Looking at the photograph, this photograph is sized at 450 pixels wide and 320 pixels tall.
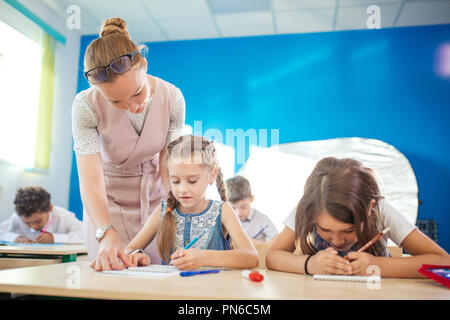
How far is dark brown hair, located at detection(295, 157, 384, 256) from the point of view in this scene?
3.75 ft

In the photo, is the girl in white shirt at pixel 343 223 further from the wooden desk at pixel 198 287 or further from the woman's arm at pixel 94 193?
the woman's arm at pixel 94 193

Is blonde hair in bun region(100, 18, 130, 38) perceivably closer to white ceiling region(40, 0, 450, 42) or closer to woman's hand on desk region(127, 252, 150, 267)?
woman's hand on desk region(127, 252, 150, 267)

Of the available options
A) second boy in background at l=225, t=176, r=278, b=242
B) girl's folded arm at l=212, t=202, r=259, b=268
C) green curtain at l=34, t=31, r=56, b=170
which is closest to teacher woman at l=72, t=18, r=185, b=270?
girl's folded arm at l=212, t=202, r=259, b=268

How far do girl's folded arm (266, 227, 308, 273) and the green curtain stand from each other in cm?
333

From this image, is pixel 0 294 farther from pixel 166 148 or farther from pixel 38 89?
Answer: pixel 38 89

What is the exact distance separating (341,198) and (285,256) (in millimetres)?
234

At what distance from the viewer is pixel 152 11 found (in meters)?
3.96

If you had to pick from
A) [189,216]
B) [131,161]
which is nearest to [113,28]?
[131,161]

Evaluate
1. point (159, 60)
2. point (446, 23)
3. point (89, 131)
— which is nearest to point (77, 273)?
point (89, 131)

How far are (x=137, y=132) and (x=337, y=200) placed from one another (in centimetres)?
77

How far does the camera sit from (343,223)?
114 cm

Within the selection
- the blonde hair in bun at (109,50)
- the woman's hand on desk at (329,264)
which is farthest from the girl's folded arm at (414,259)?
the blonde hair in bun at (109,50)

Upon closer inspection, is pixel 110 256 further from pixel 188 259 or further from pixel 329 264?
pixel 329 264

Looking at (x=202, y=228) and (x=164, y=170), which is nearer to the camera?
(x=202, y=228)
